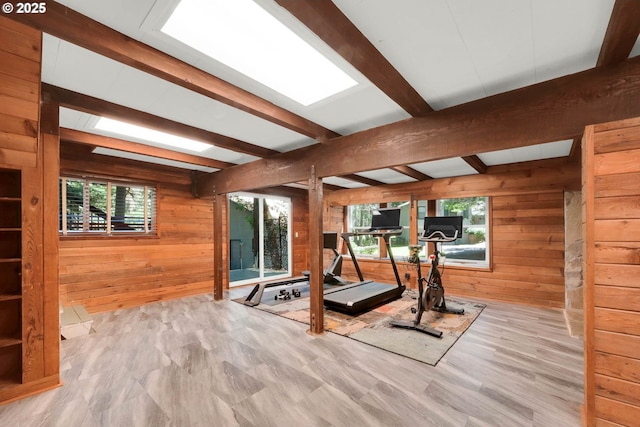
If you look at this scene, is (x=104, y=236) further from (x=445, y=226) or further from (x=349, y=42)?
(x=445, y=226)

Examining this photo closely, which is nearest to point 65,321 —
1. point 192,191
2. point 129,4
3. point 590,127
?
point 192,191

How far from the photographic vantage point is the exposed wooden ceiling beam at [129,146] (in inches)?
121

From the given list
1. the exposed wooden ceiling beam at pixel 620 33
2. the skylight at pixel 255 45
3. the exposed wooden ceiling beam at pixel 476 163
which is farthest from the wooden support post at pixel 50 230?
the exposed wooden ceiling beam at pixel 476 163

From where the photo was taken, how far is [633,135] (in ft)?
5.18

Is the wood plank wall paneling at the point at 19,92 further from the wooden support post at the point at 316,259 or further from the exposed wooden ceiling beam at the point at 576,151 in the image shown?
the exposed wooden ceiling beam at the point at 576,151

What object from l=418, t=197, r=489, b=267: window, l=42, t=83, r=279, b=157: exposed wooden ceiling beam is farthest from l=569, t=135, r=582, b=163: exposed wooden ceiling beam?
l=42, t=83, r=279, b=157: exposed wooden ceiling beam

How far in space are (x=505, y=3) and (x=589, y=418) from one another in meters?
2.47

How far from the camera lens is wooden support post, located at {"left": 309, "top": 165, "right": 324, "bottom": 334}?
→ 3268mm

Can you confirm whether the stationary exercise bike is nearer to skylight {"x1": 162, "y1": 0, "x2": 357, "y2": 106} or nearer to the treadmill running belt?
the treadmill running belt

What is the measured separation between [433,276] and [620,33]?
300cm

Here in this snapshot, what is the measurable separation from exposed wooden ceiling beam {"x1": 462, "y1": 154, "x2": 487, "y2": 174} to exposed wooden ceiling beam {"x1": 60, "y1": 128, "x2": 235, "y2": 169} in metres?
3.76

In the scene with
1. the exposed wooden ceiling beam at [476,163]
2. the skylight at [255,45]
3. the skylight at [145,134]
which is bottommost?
the exposed wooden ceiling beam at [476,163]

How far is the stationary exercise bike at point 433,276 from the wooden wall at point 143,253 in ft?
12.8

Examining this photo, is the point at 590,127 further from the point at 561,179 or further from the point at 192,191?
the point at 192,191
